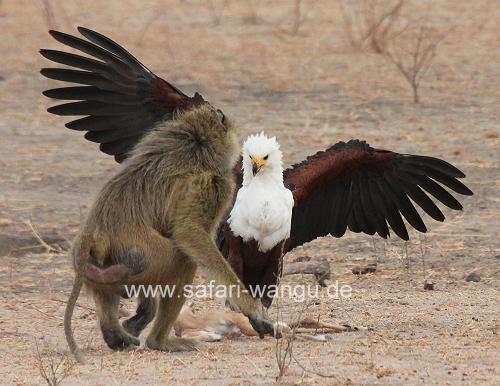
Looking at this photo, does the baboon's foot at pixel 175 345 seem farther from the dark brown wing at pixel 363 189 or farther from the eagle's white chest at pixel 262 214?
the dark brown wing at pixel 363 189

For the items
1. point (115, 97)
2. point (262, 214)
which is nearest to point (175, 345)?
point (262, 214)

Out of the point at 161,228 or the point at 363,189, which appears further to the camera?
the point at 363,189

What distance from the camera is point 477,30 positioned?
1848 centimetres

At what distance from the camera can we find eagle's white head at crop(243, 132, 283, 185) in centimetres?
736

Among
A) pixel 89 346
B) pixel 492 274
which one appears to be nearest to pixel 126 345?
pixel 89 346

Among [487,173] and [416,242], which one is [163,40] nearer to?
[487,173]

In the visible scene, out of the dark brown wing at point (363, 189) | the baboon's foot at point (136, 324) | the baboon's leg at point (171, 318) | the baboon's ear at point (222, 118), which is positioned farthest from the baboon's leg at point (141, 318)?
the dark brown wing at point (363, 189)

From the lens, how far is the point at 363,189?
8.40 meters

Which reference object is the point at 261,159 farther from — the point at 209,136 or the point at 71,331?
the point at 71,331

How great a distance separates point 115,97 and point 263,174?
1006 millimetres

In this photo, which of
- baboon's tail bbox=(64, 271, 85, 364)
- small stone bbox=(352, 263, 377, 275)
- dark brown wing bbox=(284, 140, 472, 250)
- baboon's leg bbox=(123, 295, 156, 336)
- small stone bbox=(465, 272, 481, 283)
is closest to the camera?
A: baboon's tail bbox=(64, 271, 85, 364)

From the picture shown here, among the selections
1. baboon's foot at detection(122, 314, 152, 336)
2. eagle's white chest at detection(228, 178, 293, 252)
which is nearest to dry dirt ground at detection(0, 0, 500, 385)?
baboon's foot at detection(122, 314, 152, 336)

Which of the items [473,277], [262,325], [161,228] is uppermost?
[473,277]

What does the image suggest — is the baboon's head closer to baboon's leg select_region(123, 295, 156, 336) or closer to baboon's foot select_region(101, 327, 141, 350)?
baboon's leg select_region(123, 295, 156, 336)
